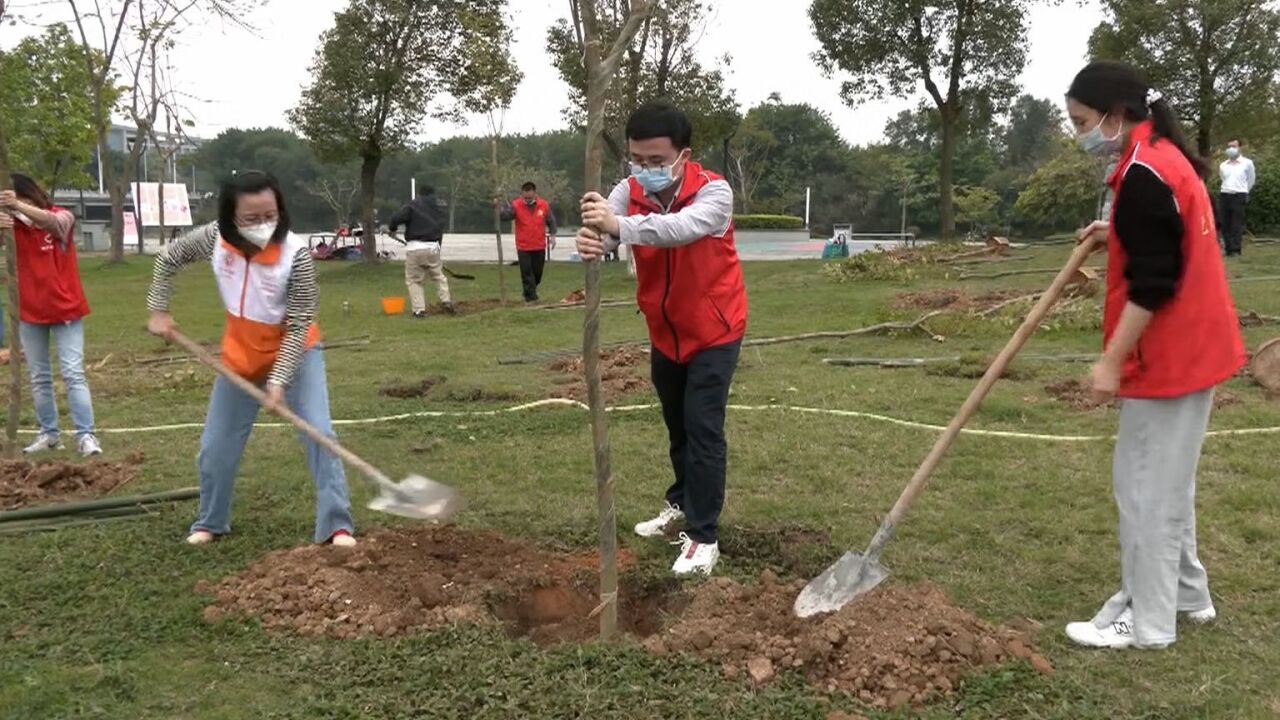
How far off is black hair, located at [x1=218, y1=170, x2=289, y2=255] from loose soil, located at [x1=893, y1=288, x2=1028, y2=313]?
335 inches

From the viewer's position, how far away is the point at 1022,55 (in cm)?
2184

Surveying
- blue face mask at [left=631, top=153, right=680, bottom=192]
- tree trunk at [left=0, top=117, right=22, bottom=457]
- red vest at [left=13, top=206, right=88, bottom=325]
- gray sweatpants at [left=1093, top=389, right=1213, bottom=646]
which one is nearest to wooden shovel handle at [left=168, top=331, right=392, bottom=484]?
blue face mask at [left=631, top=153, right=680, bottom=192]

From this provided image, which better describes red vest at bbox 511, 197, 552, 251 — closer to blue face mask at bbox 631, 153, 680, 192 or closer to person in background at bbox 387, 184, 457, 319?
person in background at bbox 387, 184, 457, 319

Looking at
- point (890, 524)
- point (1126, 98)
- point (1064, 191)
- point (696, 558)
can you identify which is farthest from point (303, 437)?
point (1064, 191)

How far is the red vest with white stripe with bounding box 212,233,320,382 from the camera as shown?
425 centimetres

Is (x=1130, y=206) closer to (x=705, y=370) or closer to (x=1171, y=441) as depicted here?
(x=1171, y=441)

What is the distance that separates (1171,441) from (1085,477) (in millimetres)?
2146

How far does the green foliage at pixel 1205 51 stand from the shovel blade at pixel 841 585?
1980cm

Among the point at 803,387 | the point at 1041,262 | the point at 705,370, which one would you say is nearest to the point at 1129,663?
the point at 705,370

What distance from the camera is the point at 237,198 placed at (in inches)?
165

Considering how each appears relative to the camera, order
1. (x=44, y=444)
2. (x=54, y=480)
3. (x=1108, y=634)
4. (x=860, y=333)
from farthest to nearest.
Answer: (x=860, y=333)
(x=44, y=444)
(x=54, y=480)
(x=1108, y=634)

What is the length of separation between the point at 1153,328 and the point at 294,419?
9.72 ft

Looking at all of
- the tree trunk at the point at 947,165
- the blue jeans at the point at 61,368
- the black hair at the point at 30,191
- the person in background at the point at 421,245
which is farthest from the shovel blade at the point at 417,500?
the tree trunk at the point at 947,165

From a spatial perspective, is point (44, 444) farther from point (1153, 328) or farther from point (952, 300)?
point (952, 300)
